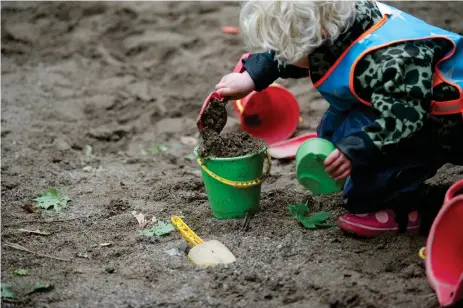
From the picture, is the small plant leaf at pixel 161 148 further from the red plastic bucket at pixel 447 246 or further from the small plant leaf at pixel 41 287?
the red plastic bucket at pixel 447 246

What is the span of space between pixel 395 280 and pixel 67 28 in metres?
3.01

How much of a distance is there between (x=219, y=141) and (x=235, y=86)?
21 cm

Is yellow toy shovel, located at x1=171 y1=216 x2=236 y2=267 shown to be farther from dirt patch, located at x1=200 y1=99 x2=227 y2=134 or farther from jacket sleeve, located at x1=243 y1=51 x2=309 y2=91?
jacket sleeve, located at x1=243 y1=51 x2=309 y2=91

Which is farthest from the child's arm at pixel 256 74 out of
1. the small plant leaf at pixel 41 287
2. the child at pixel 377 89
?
the small plant leaf at pixel 41 287

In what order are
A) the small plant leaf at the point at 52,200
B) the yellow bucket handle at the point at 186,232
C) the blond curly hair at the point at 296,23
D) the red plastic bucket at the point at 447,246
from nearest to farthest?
the red plastic bucket at the point at 447,246
the blond curly hair at the point at 296,23
the yellow bucket handle at the point at 186,232
the small plant leaf at the point at 52,200

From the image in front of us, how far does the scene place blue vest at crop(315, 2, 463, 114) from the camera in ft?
6.21

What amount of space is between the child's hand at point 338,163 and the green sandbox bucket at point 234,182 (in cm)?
33

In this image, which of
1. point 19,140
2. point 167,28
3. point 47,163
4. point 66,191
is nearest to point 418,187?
point 66,191

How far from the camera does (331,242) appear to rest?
199 cm

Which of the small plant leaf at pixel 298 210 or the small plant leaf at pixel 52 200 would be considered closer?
the small plant leaf at pixel 298 210

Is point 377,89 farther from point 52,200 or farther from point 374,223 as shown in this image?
point 52,200

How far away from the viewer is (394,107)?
1784mm

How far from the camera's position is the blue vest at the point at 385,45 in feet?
6.21

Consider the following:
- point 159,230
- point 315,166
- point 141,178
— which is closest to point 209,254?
point 159,230
